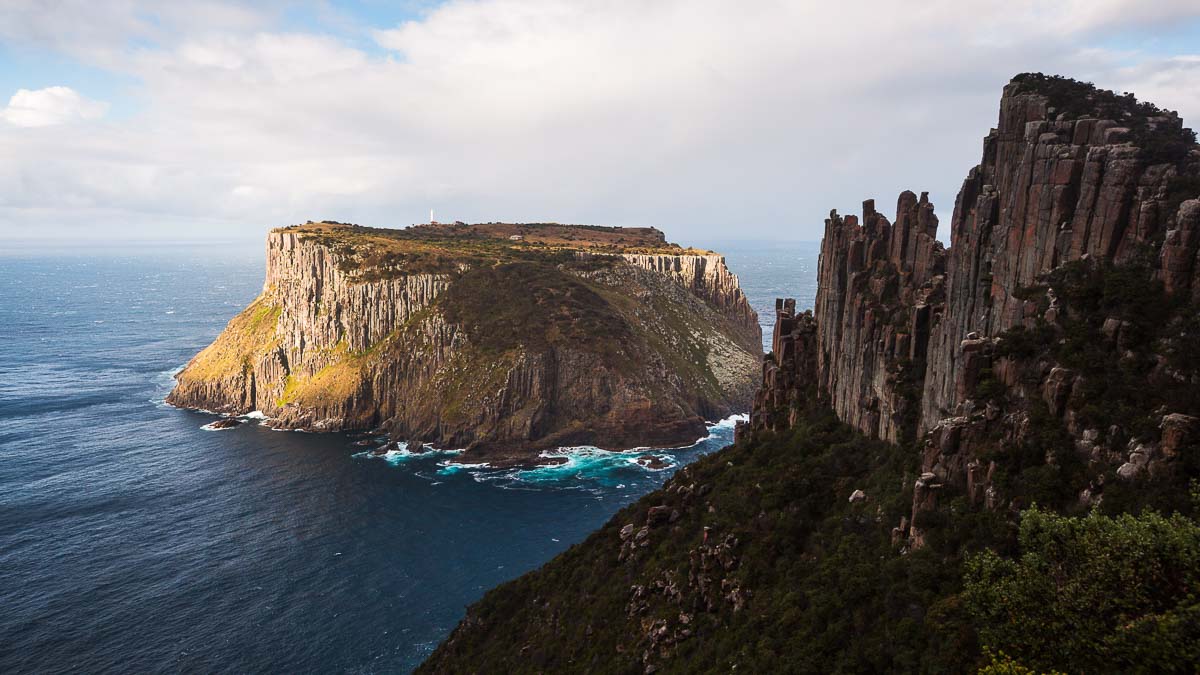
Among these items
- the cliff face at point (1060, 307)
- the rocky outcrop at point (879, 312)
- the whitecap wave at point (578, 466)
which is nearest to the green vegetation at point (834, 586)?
the cliff face at point (1060, 307)

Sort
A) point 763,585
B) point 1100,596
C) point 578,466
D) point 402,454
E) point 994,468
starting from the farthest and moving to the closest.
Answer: point 402,454 < point 578,466 < point 763,585 < point 994,468 < point 1100,596

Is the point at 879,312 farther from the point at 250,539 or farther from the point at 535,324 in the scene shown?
the point at 535,324

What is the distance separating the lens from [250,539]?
11612 cm

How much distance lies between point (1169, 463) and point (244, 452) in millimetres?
173574

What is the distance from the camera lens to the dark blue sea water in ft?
286

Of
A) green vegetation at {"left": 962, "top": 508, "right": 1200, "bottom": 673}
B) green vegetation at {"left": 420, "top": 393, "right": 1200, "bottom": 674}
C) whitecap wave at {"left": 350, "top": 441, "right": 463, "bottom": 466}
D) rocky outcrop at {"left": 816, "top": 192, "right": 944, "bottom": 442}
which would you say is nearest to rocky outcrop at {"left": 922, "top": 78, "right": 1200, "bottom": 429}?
rocky outcrop at {"left": 816, "top": 192, "right": 944, "bottom": 442}

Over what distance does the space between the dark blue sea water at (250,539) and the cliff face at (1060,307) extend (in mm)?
71028

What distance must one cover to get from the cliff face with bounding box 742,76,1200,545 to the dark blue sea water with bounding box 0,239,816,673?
71.0 meters

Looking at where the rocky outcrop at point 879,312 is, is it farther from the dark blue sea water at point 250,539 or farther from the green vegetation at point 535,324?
the green vegetation at point 535,324

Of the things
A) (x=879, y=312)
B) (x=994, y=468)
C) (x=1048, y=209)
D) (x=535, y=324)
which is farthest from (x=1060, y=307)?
(x=535, y=324)

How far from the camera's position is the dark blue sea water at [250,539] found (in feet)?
286

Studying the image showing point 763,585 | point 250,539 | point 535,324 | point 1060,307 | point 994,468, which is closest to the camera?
point 994,468

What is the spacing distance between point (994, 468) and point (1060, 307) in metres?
9.23

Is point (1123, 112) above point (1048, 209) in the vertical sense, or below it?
above
